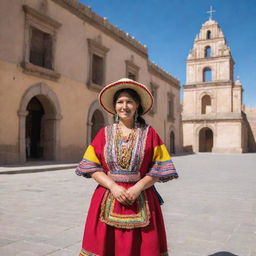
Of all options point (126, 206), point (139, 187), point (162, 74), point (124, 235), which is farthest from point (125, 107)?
point (162, 74)

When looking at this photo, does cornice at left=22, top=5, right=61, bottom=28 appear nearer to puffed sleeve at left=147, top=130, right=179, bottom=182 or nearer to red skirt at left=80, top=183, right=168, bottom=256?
puffed sleeve at left=147, top=130, right=179, bottom=182

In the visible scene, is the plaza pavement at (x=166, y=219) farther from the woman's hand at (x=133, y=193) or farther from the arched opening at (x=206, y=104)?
the arched opening at (x=206, y=104)

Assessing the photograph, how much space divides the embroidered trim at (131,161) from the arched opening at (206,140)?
34.0 metres

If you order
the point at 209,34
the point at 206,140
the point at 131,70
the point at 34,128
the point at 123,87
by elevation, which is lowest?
→ the point at 123,87

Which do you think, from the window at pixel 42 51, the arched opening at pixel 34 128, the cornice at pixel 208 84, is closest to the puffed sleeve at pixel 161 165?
the window at pixel 42 51

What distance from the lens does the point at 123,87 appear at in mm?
2418

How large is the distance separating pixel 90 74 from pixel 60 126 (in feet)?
11.7

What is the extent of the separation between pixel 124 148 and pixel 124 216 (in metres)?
0.47

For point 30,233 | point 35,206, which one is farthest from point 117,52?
point 30,233

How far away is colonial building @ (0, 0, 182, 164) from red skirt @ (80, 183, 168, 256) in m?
9.87

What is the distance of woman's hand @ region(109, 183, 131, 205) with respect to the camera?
2.08 meters

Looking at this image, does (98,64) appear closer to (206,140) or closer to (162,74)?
(162,74)

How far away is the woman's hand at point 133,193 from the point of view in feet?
6.82

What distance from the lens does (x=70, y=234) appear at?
11.8 feet
